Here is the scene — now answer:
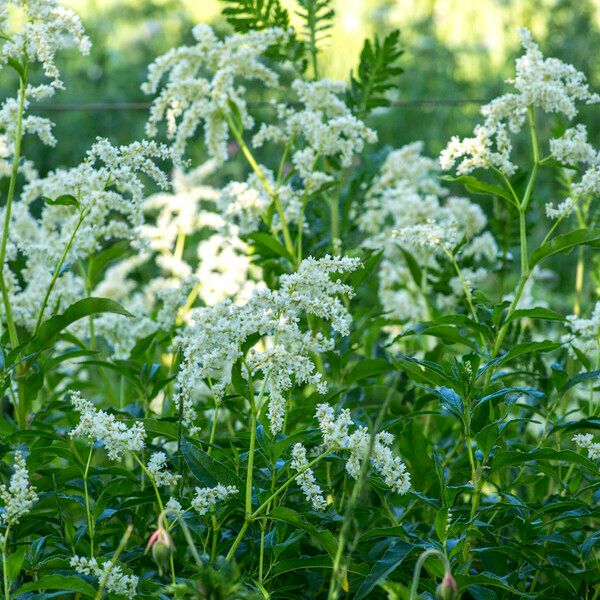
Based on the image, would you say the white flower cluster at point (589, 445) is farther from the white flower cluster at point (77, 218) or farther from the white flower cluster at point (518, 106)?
the white flower cluster at point (77, 218)

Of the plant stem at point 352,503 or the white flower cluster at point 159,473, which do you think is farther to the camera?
the white flower cluster at point 159,473

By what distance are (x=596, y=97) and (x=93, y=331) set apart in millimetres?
1417

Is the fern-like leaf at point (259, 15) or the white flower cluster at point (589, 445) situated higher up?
the fern-like leaf at point (259, 15)

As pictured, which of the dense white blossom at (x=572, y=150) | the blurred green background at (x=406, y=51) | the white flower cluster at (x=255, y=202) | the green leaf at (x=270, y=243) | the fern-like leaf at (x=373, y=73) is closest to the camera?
the dense white blossom at (x=572, y=150)

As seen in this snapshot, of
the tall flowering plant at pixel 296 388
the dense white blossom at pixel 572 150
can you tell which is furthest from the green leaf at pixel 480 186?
the dense white blossom at pixel 572 150

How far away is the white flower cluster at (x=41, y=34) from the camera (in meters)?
2.11

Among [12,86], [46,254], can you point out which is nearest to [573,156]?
[46,254]

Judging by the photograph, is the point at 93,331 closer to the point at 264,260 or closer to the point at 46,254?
the point at 46,254

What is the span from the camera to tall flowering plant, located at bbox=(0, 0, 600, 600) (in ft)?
5.76

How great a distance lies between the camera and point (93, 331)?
8.82 feet

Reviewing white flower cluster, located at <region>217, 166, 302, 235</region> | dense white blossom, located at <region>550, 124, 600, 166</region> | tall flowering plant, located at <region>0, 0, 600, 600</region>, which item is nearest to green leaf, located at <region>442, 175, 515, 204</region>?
tall flowering plant, located at <region>0, 0, 600, 600</region>

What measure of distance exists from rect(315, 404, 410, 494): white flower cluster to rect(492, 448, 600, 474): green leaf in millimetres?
202

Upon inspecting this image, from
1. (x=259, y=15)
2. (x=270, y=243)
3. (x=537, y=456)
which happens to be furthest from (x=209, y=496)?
(x=259, y=15)

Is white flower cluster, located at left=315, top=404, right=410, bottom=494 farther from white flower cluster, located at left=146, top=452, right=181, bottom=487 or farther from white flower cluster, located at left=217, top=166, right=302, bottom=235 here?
white flower cluster, located at left=217, top=166, right=302, bottom=235
